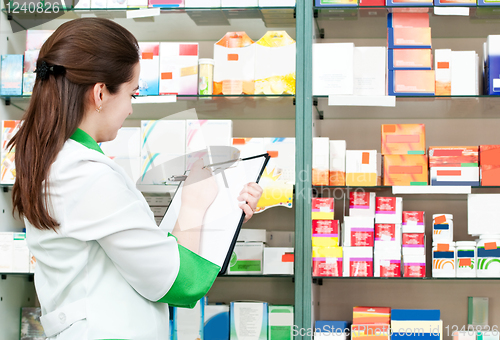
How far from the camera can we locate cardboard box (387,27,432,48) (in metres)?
2.26

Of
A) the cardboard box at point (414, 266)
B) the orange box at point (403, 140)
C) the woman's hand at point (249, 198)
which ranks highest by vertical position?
the orange box at point (403, 140)

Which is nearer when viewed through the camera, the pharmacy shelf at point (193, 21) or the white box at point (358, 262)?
the white box at point (358, 262)

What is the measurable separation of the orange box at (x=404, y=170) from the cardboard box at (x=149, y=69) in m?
1.19

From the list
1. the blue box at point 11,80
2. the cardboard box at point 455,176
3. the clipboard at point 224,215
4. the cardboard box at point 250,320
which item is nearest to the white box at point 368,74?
the cardboard box at point 455,176

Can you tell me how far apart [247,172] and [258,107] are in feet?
3.64

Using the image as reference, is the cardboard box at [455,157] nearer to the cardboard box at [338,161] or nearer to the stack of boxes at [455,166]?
the stack of boxes at [455,166]

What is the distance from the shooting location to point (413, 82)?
2266 millimetres

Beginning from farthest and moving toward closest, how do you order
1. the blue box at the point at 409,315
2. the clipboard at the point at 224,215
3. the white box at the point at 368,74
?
the white box at the point at 368,74 < the blue box at the point at 409,315 < the clipboard at the point at 224,215

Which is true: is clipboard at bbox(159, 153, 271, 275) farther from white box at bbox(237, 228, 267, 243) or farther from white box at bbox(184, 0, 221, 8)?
white box at bbox(184, 0, 221, 8)

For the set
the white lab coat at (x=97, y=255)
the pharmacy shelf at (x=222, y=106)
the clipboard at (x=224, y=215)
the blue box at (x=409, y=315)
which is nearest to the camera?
the white lab coat at (x=97, y=255)

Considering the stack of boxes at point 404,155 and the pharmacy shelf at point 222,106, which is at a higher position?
the pharmacy shelf at point 222,106

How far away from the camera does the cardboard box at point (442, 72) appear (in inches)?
88.4

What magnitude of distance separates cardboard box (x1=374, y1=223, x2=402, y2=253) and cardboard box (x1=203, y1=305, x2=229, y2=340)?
787 millimetres

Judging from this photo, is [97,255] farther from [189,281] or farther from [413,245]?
[413,245]
